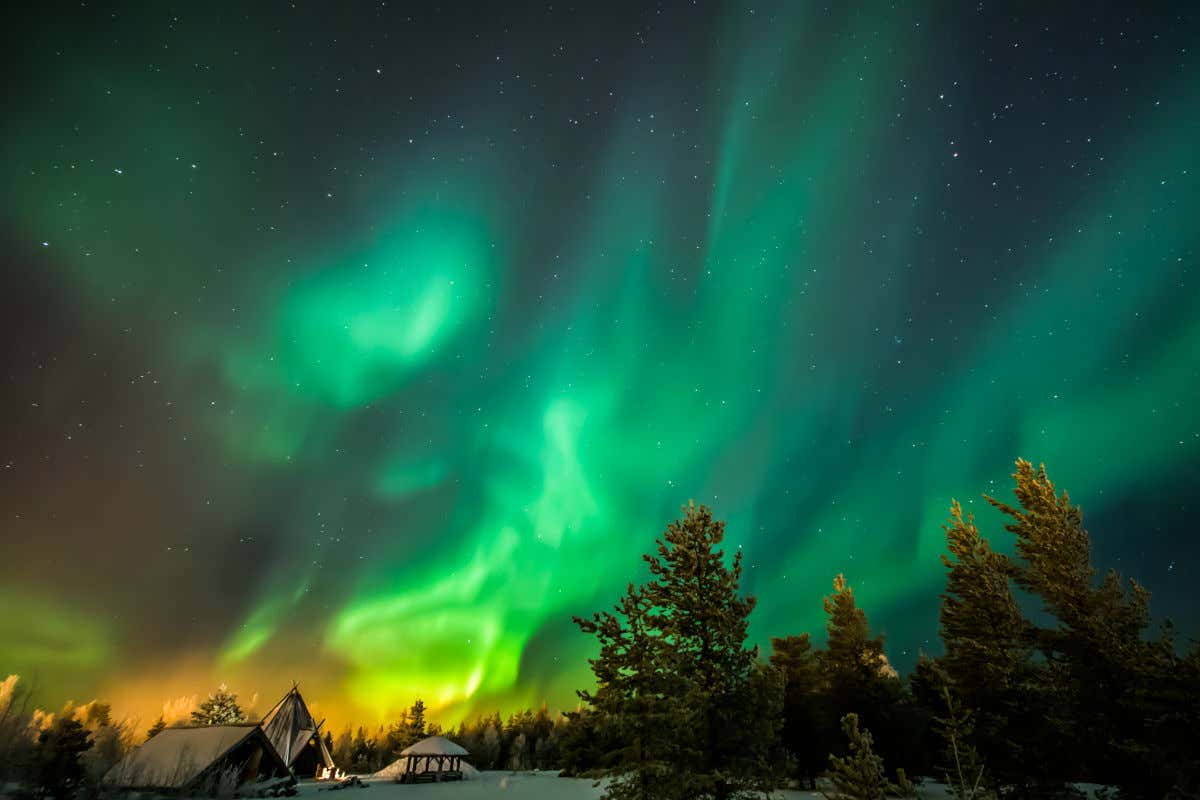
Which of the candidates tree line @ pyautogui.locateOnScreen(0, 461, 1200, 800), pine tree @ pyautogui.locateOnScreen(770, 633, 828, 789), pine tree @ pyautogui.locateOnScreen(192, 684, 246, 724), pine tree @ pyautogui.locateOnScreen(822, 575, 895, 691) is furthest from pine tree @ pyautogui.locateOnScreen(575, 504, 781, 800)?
pine tree @ pyautogui.locateOnScreen(192, 684, 246, 724)

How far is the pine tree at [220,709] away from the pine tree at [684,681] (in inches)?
3303

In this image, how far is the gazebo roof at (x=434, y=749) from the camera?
2023 inches

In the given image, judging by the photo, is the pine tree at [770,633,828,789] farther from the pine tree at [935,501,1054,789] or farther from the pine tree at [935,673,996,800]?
the pine tree at [935,501,1054,789]

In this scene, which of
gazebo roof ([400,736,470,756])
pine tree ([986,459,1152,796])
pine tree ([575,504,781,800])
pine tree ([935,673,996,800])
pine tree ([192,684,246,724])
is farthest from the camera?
pine tree ([192,684,246,724])

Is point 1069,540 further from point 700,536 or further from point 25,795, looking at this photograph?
point 25,795

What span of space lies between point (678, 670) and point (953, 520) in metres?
21.2

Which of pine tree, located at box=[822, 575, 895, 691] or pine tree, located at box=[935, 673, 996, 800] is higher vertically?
pine tree, located at box=[822, 575, 895, 691]

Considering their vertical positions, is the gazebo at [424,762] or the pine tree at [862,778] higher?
the pine tree at [862,778]

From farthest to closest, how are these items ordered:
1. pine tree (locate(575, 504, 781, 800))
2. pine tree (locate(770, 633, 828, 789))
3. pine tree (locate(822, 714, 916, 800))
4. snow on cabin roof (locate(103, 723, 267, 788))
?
pine tree (locate(770, 633, 828, 789)), snow on cabin roof (locate(103, 723, 267, 788)), pine tree (locate(575, 504, 781, 800)), pine tree (locate(822, 714, 916, 800))

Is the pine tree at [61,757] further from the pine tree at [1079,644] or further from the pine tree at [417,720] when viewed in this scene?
the pine tree at [417,720]

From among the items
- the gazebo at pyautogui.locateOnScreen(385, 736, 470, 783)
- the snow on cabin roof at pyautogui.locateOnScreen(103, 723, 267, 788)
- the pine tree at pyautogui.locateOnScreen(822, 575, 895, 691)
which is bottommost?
the gazebo at pyautogui.locateOnScreen(385, 736, 470, 783)

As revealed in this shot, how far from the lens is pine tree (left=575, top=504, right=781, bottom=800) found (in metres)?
13.1

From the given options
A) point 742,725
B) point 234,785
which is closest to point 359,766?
point 234,785

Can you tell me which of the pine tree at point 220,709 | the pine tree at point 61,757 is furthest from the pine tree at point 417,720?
the pine tree at point 61,757
